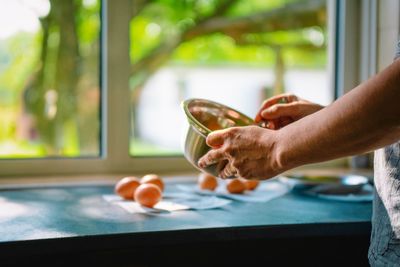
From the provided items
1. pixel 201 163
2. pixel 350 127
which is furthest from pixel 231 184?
pixel 350 127

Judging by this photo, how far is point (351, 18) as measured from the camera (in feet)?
5.63

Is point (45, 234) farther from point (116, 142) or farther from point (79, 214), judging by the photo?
point (116, 142)

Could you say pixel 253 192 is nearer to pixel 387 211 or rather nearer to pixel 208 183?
pixel 208 183

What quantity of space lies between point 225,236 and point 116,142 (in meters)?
0.66

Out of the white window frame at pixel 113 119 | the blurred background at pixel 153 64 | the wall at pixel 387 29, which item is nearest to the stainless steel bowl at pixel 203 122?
the blurred background at pixel 153 64

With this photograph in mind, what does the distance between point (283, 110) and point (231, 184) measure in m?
0.29

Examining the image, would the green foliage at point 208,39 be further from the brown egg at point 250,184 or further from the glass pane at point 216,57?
the brown egg at point 250,184

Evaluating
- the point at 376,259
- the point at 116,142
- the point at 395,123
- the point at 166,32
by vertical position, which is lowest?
the point at 376,259

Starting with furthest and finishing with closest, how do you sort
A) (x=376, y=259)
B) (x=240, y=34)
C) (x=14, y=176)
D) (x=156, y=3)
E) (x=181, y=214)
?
(x=240, y=34)
(x=156, y=3)
(x=14, y=176)
(x=181, y=214)
(x=376, y=259)

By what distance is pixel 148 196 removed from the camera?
1.11 m

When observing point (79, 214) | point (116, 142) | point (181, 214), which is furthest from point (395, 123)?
point (116, 142)

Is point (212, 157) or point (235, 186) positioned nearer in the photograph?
point (212, 157)

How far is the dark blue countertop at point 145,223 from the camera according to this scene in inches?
34.3

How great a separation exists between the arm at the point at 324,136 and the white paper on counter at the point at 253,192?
38 cm
